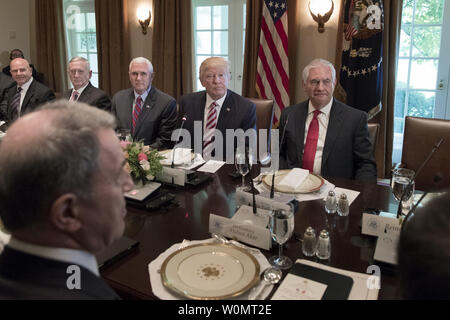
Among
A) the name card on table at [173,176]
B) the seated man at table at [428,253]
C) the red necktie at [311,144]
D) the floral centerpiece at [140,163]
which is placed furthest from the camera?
the red necktie at [311,144]

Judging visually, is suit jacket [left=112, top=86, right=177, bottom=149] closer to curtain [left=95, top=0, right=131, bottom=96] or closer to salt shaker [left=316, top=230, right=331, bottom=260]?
salt shaker [left=316, top=230, right=331, bottom=260]

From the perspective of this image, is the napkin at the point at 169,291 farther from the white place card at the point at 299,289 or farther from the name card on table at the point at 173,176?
the name card on table at the point at 173,176

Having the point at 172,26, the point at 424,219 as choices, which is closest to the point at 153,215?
the point at 424,219

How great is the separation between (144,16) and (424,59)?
3.43m

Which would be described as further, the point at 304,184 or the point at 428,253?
the point at 304,184

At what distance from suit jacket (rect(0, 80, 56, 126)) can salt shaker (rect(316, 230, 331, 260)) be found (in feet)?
11.6

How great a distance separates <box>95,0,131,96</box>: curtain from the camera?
5266 mm

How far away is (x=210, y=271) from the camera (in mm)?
1113

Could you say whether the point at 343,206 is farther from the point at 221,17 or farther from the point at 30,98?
the point at 221,17

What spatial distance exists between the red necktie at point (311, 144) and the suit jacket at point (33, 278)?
1806mm

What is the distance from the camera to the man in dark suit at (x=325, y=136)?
2.27 m

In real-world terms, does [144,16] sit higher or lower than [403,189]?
higher

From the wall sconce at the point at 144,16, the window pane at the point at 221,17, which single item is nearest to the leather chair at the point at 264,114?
the window pane at the point at 221,17

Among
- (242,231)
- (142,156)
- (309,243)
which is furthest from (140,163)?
(309,243)
